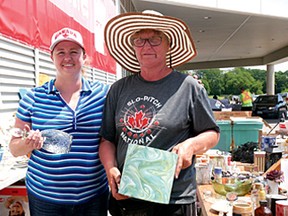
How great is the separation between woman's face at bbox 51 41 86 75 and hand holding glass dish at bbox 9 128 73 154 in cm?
37

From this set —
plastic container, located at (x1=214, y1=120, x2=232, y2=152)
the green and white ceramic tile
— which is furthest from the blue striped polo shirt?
plastic container, located at (x1=214, y1=120, x2=232, y2=152)

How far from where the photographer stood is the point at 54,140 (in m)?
1.81

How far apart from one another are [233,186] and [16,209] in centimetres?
158

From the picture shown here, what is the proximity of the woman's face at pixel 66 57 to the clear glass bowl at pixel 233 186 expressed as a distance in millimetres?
1400

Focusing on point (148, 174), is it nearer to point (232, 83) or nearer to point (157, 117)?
point (157, 117)

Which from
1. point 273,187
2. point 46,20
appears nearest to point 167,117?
point 273,187

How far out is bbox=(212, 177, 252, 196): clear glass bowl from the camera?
2.44 m

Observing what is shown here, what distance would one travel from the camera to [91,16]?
21.8 ft

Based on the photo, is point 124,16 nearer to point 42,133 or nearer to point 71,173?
point 42,133

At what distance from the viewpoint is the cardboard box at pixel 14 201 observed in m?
2.40

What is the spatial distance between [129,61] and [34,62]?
2.41m

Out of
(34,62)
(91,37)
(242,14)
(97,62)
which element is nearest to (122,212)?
(34,62)

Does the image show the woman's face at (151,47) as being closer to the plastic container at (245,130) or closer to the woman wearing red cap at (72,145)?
the woman wearing red cap at (72,145)

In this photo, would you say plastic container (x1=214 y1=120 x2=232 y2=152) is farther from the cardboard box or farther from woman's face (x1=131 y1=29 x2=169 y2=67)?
woman's face (x1=131 y1=29 x2=169 y2=67)
